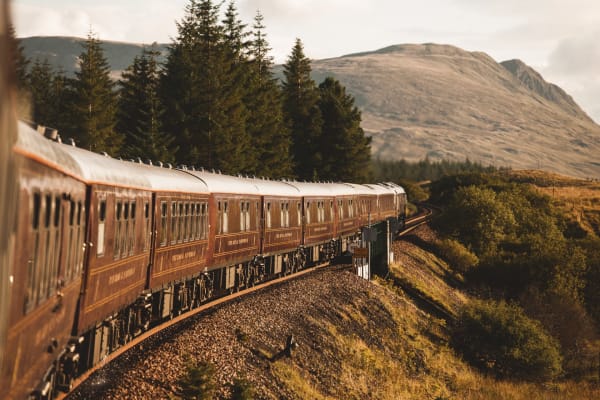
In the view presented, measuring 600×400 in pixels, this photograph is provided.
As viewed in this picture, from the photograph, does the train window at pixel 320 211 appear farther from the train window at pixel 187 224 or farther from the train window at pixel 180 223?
the train window at pixel 180 223

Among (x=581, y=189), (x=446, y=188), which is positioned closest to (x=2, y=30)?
(x=446, y=188)

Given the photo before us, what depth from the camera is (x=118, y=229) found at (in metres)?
12.7

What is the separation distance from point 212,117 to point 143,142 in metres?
6.57

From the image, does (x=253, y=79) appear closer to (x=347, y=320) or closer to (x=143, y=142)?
(x=143, y=142)

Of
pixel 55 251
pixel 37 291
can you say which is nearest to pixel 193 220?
pixel 55 251

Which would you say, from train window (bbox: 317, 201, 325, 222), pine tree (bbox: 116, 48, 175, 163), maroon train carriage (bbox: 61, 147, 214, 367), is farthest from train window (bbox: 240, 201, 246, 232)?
pine tree (bbox: 116, 48, 175, 163)

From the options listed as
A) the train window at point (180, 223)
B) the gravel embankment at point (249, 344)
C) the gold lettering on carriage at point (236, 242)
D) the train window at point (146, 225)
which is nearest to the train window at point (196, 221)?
the train window at point (180, 223)

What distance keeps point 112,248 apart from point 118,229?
17.7 inches

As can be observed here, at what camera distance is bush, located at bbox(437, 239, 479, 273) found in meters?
61.8

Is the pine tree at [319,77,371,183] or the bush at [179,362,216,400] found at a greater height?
the pine tree at [319,77,371,183]

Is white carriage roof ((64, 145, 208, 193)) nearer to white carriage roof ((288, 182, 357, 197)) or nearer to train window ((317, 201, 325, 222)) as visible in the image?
white carriage roof ((288, 182, 357, 197))

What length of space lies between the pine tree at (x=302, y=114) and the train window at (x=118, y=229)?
251 feet

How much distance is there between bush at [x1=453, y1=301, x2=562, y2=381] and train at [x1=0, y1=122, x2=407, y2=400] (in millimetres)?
10340

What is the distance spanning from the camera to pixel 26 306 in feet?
20.5
